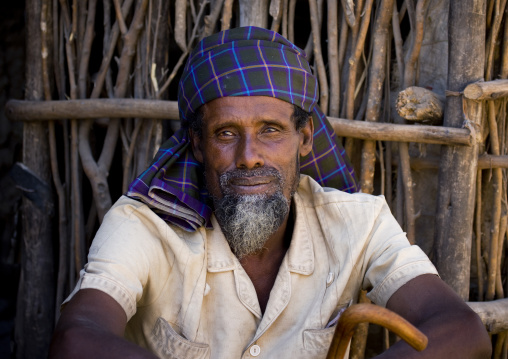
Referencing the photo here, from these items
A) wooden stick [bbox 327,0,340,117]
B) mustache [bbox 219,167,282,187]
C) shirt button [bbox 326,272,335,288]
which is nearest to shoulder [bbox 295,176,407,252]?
shirt button [bbox 326,272,335,288]

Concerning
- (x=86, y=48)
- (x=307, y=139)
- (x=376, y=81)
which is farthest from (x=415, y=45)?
(x=86, y=48)

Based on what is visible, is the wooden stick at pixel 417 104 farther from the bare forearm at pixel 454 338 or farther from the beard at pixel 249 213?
the bare forearm at pixel 454 338

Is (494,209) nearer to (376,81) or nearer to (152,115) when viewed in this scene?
(376,81)

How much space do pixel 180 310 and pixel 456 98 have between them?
1.53m

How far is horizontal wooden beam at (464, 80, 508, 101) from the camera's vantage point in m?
2.29

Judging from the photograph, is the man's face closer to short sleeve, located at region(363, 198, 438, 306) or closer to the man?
the man

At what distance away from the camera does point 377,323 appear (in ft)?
3.77

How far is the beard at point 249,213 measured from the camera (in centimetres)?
184

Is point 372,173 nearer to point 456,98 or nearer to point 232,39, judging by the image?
point 456,98

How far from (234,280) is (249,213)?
24 cm

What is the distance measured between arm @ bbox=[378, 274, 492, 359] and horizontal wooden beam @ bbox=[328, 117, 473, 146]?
0.85 m

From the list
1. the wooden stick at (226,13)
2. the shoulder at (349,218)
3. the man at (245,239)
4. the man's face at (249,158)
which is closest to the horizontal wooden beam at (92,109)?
the wooden stick at (226,13)

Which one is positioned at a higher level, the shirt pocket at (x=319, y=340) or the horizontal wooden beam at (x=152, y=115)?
the horizontal wooden beam at (x=152, y=115)

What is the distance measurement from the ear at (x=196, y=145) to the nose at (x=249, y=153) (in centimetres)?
22
